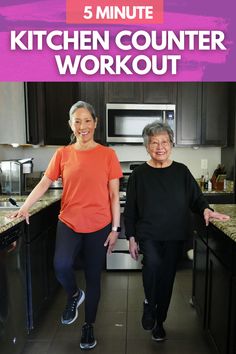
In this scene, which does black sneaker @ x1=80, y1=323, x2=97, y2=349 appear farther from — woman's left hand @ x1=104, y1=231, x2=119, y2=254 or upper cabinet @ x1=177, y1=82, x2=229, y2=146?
upper cabinet @ x1=177, y1=82, x2=229, y2=146

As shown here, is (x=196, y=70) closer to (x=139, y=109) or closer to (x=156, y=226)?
(x=139, y=109)

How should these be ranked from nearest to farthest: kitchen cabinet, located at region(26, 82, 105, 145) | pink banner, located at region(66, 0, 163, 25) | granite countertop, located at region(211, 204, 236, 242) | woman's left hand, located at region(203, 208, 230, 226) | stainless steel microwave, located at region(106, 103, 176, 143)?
granite countertop, located at region(211, 204, 236, 242) → woman's left hand, located at region(203, 208, 230, 226) → pink banner, located at region(66, 0, 163, 25) → kitchen cabinet, located at region(26, 82, 105, 145) → stainless steel microwave, located at region(106, 103, 176, 143)

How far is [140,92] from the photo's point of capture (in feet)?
10.6

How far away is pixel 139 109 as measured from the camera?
318 centimetres

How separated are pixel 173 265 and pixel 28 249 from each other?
90 centimetres

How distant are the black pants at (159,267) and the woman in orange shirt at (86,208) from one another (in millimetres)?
234

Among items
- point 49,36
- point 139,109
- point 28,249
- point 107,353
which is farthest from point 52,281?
point 49,36

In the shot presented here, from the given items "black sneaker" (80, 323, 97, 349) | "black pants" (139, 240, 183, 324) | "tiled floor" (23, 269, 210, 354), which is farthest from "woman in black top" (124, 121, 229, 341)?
"black sneaker" (80, 323, 97, 349)

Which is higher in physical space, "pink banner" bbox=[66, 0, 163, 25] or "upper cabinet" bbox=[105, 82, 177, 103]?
"pink banner" bbox=[66, 0, 163, 25]

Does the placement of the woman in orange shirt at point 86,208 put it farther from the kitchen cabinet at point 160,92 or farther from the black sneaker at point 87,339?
the kitchen cabinet at point 160,92

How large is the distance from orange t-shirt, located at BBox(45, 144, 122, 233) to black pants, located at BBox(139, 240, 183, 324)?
30 cm

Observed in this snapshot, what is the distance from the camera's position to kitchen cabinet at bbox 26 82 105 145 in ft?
9.88

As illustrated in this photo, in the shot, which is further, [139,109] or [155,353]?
[139,109]

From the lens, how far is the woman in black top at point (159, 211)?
5.54ft
